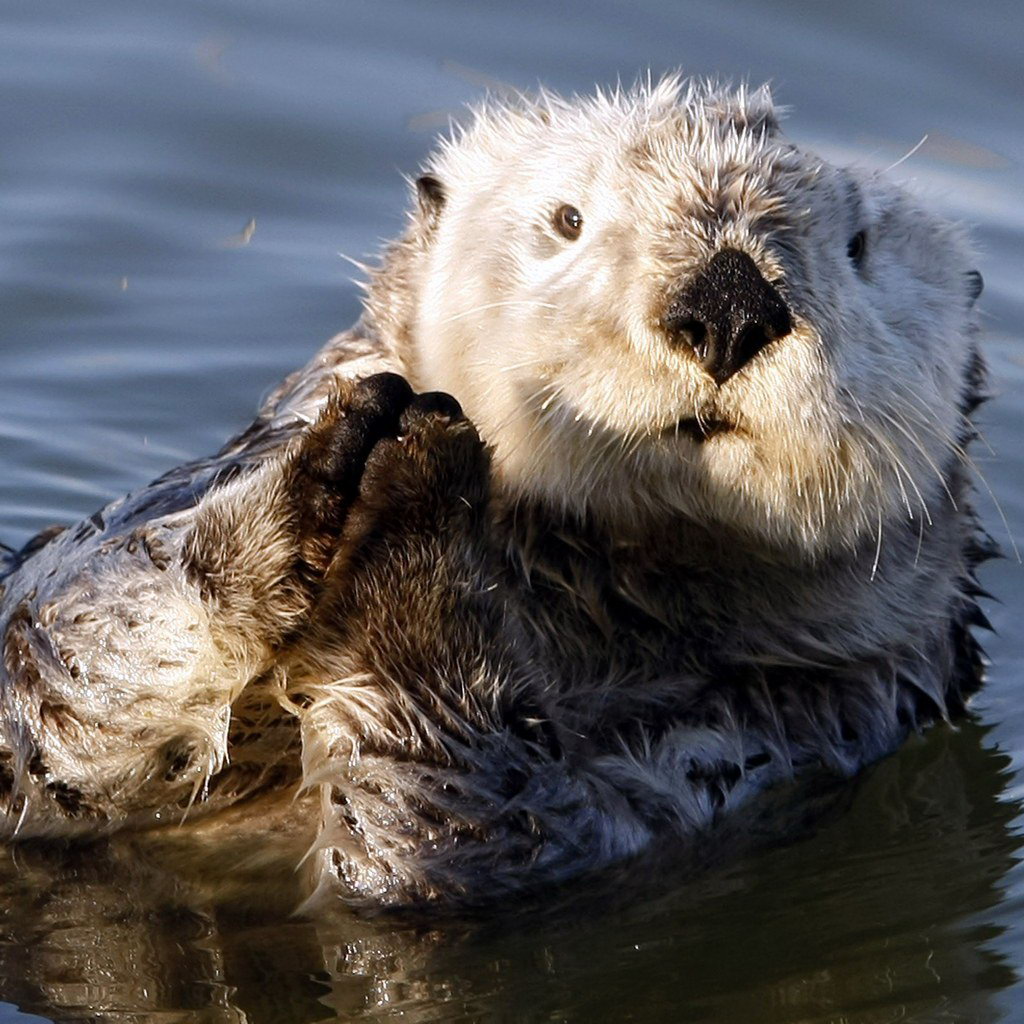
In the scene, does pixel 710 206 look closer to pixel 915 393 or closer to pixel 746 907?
pixel 915 393

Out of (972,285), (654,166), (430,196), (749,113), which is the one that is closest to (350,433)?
(654,166)

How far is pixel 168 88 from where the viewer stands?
7609 mm

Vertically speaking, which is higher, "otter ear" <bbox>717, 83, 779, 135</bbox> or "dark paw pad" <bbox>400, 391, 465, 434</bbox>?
"otter ear" <bbox>717, 83, 779, 135</bbox>

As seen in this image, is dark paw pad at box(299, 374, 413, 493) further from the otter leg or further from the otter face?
the otter face

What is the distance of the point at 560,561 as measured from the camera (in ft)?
12.8

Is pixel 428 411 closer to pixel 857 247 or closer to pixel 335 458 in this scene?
pixel 335 458

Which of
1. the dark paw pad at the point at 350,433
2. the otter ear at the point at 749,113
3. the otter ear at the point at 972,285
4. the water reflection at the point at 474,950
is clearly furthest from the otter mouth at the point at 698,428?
the otter ear at the point at 972,285

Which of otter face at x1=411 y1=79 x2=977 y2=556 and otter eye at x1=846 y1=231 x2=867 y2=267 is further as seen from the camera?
otter eye at x1=846 y1=231 x2=867 y2=267

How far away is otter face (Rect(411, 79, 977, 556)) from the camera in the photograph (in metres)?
3.37

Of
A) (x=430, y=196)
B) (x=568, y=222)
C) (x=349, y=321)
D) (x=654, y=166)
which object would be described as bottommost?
(x=349, y=321)

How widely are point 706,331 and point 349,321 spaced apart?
144 inches

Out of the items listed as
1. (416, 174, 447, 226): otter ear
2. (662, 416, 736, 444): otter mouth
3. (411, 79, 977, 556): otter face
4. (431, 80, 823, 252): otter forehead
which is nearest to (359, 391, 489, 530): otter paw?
(411, 79, 977, 556): otter face

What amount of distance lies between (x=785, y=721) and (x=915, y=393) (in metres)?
0.76

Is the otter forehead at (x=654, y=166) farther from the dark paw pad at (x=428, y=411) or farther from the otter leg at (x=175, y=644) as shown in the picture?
the otter leg at (x=175, y=644)
